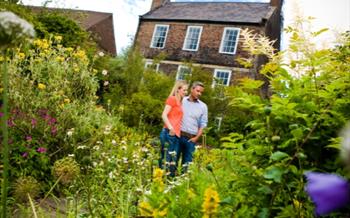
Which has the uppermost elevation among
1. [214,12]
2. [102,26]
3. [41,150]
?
[214,12]

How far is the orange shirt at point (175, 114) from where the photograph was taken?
5902mm

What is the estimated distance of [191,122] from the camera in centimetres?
607

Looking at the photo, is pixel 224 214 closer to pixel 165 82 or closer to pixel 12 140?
pixel 12 140

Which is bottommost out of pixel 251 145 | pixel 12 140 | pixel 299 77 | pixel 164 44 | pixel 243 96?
pixel 12 140

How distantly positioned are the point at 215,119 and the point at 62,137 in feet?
36.6

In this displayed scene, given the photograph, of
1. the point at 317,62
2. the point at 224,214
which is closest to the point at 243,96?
the point at 317,62

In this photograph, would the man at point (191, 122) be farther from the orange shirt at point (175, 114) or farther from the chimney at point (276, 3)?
the chimney at point (276, 3)

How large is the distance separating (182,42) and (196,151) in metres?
20.0

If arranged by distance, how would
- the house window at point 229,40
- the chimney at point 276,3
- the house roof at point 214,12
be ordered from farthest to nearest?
the chimney at point 276,3 → the house roof at point 214,12 → the house window at point 229,40

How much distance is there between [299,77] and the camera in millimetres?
2760

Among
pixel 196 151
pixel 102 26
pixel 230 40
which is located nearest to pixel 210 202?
pixel 196 151

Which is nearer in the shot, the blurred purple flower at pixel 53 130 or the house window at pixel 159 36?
the blurred purple flower at pixel 53 130

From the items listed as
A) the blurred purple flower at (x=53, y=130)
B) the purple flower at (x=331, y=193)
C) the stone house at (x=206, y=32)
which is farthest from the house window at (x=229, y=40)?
the purple flower at (x=331, y=193)

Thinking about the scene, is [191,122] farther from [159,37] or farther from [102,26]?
[102,26]
